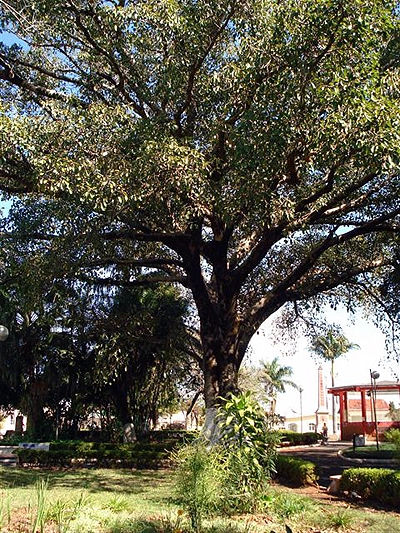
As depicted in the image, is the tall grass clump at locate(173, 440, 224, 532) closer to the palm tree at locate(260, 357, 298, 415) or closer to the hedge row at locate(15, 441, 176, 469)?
the hedge row at locate(15, 441, 176, 469)

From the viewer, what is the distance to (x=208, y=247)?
13.2m

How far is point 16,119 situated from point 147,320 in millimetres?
9933

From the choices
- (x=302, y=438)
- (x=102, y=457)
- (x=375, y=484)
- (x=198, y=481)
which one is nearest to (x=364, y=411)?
(x=302, y=438)

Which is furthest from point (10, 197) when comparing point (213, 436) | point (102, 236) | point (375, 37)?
point (375, 37)

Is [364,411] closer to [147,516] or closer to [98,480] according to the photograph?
[98,480]

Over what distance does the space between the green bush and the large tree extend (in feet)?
7.12

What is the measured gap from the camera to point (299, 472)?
1179cm

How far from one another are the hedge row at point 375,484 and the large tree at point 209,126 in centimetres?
327

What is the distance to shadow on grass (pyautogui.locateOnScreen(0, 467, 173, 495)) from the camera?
1059cm

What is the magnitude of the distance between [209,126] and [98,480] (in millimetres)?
7733

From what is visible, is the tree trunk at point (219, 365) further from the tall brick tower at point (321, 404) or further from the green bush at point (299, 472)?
the tall brick tower at point (321, 404)

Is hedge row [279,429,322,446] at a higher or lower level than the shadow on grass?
higher

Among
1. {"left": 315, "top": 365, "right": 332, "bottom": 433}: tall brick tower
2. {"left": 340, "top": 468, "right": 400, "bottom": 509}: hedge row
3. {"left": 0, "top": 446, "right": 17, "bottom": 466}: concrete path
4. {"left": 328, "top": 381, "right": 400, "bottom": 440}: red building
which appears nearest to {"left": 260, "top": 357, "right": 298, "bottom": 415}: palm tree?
{"left": 315, "top": 365, "right": 332, "bottom": 433}: tall brick tower

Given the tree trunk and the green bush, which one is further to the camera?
the tree trunk
